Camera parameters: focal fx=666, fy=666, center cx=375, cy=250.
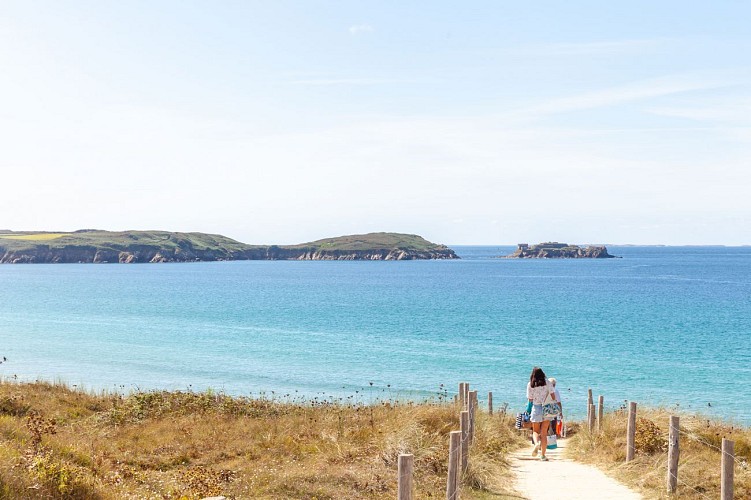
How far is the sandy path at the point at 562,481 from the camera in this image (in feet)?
45.5

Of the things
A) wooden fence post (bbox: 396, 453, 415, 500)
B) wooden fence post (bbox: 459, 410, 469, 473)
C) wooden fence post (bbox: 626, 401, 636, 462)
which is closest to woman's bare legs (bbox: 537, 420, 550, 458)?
wooden fence post (bbox: 626, 401, 636, 462)

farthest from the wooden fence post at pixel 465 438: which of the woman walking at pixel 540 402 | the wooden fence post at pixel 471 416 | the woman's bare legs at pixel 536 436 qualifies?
the woman's bare legs at pixel 536 436

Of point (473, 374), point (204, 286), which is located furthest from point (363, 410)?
point (204, 286)

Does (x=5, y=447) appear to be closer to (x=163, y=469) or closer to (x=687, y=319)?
(x=163, y=469)

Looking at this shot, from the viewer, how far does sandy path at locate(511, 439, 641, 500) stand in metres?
13.9

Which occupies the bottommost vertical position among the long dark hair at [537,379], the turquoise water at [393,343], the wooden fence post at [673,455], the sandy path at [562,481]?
the turquoise water at [393,343]

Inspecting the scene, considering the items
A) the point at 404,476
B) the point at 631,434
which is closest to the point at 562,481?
the point at 631,434

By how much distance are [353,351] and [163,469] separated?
36680 millimetres

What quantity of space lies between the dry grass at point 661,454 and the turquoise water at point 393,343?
13563mm

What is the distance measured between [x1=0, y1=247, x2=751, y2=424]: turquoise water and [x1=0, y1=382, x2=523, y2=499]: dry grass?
15.4m

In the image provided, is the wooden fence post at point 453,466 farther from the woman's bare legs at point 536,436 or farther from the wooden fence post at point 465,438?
the woman's bare legs at point 536,436

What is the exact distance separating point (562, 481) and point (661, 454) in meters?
2.71

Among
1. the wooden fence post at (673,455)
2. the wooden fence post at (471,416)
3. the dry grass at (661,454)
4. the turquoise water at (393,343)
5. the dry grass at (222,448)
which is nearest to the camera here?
the dry grass at (222,448)

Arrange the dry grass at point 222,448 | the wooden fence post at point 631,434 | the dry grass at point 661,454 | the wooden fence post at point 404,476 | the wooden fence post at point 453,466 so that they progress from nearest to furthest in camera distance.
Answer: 1. the wooden fence post at point 404,476
2. the wooden fence post at point 453,466
3. the dry grass at point 222,448
4. the dry grass at point 661,454
5. the wooden fence post at point 631,434
